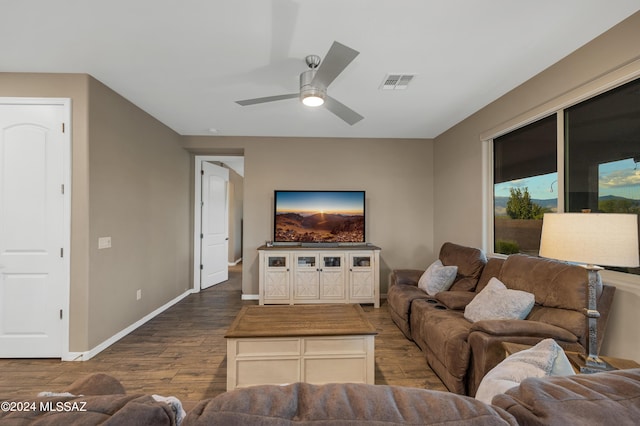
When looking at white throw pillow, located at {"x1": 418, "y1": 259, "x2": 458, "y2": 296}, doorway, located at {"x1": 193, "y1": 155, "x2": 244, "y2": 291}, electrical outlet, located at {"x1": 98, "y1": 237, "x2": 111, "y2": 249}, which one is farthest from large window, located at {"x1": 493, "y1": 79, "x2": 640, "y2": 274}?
electrical outlet, located at {"x1": 98, "y1": 237, "x2": 111, "y2": 249}

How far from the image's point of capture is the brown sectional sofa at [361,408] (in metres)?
0.54

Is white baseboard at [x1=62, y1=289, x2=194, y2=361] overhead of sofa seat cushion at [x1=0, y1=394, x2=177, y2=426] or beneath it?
beneath

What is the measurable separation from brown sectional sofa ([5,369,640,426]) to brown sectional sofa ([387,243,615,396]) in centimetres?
128

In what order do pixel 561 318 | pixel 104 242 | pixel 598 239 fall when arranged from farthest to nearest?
pixel 104 242, pixel 561 318, pixel 598 239

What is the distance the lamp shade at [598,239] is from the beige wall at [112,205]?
373cm

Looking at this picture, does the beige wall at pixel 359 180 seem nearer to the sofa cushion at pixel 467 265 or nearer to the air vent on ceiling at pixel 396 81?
the sofa cushion at pixel 467 265

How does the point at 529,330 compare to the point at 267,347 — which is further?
the point at 267,347

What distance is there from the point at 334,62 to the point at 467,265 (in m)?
2.55

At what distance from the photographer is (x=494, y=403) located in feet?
2.19

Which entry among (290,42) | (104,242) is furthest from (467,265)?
(104,242)

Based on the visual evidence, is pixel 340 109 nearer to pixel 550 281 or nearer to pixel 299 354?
pixel 299 354

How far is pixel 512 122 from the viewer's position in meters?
2.81

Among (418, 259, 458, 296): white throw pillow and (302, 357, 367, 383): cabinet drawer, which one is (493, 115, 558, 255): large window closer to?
(418, 259, 458, 296): white throw pillow

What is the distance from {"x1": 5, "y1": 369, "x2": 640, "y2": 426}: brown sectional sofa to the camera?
538 mm
